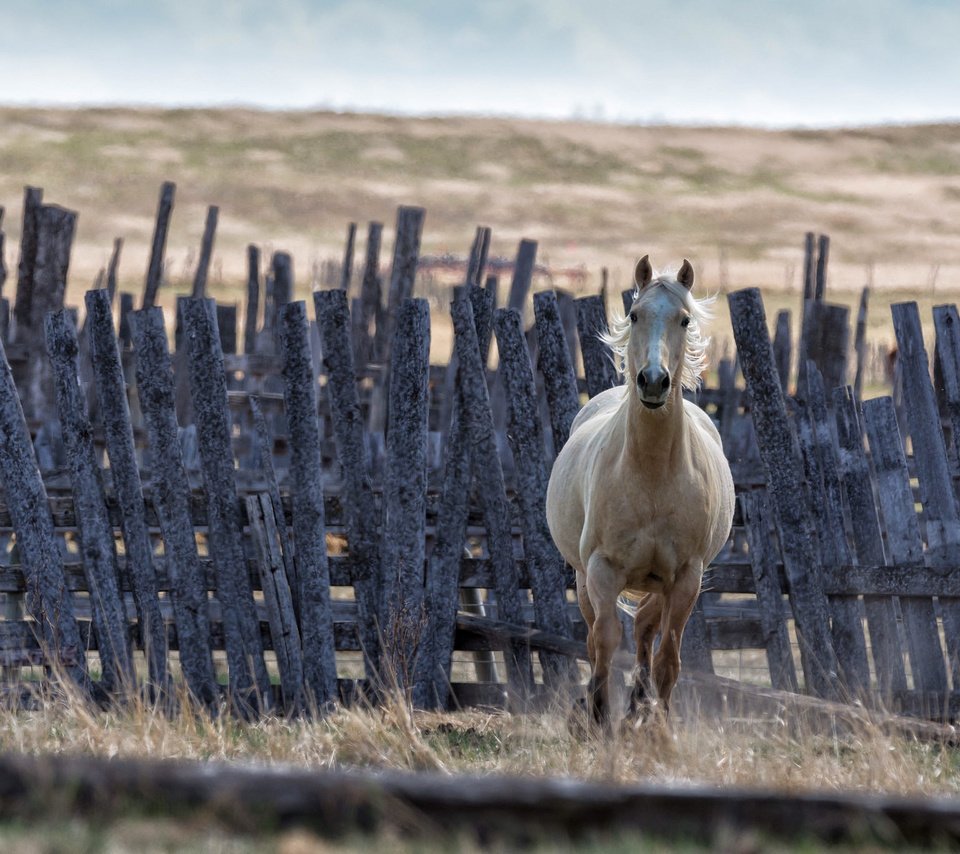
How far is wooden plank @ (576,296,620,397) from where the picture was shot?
7582 mm

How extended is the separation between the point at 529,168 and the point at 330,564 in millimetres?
69160

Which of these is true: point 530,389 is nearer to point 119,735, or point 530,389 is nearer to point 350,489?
point 350,489

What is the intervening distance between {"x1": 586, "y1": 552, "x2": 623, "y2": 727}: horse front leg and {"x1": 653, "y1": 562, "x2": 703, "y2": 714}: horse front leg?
0.24m

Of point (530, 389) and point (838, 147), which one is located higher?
point (838, 147)

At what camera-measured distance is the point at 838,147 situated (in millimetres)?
78688

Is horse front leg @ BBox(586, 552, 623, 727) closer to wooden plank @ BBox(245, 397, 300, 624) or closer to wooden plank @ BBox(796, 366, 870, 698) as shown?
wooden plank @ BBox(796, 366, 870, 698)

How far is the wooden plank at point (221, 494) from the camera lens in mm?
7039

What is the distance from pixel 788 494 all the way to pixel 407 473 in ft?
6.56

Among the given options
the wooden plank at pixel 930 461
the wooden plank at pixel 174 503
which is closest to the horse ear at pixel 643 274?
the wooden plank at pixel 930 461

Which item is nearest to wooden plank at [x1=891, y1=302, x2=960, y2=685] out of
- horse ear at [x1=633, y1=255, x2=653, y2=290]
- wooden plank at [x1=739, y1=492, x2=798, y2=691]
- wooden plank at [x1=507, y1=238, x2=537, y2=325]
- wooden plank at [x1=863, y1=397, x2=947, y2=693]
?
wooden plank at [x1=863, y1=397, x2=947, y2=693]

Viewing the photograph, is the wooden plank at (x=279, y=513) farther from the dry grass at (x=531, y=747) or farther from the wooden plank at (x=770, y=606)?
the wooden plank at (x=770, y=606)

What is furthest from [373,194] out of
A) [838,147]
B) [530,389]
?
[530,389]

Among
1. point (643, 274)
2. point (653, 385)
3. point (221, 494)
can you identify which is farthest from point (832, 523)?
point (221, 494)

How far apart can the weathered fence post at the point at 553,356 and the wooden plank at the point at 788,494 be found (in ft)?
3.08
